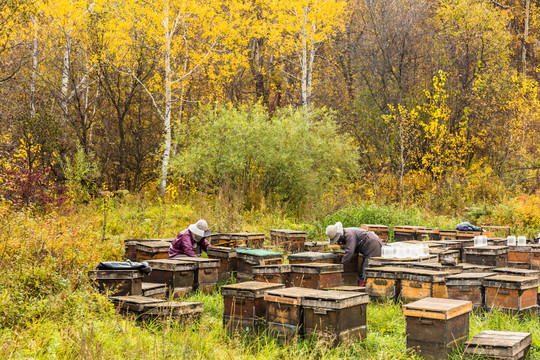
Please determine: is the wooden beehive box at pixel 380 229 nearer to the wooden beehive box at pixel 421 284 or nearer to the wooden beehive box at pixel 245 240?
the wooden beehive box at pixel 245 240

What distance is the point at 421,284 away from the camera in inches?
336

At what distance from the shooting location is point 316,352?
664 centimetres

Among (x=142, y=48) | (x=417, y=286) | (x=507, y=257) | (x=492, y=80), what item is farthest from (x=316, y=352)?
(x=492, y=80)

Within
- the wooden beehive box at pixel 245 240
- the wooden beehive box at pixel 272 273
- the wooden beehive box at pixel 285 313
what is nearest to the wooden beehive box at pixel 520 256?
the wooden beehive box at pixel 272 273

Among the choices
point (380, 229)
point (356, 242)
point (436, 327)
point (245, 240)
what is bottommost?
point (436, 327)

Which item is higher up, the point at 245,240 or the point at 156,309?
the point at 245,240

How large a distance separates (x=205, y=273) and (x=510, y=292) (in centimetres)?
518

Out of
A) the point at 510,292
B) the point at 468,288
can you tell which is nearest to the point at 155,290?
the point at 468,288

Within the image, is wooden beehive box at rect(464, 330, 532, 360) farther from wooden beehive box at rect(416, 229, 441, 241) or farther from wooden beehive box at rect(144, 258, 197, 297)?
wooden beehive box at rect(416, 229, 441, 241)

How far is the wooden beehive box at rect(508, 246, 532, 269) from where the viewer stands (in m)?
11.7

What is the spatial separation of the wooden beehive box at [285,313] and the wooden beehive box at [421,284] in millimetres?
1967

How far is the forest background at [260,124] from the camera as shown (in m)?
16.8

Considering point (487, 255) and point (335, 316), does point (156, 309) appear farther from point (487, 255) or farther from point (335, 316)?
point (487, 255)

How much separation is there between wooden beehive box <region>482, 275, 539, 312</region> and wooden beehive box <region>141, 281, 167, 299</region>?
199 inches
